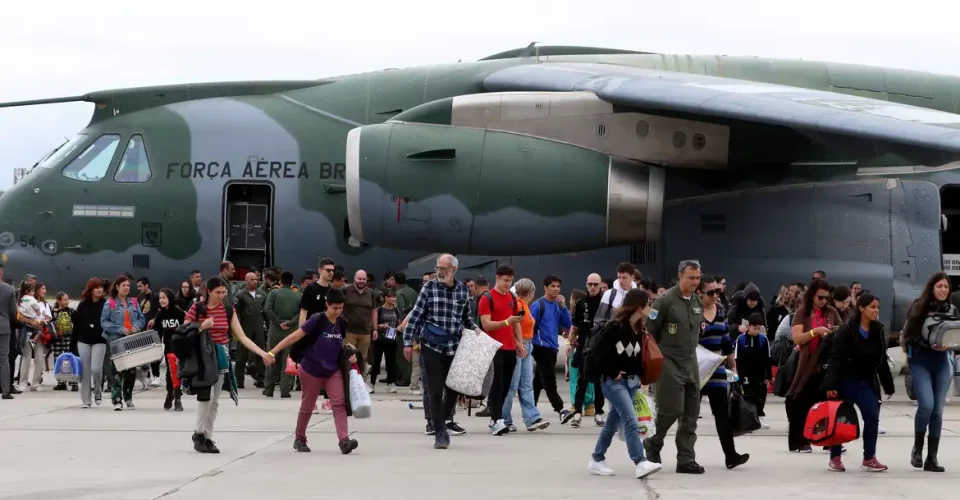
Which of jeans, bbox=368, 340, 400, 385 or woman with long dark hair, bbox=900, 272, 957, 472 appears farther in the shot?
jeans, bbox=368, 340, 400, 385

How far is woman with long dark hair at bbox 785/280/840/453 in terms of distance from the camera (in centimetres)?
1000

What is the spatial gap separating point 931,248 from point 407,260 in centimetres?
715

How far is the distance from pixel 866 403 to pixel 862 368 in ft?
0.85

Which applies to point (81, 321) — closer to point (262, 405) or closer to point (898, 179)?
point (262, 405)

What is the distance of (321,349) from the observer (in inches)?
408

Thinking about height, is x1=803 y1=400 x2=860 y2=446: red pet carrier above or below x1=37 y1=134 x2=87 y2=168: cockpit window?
below

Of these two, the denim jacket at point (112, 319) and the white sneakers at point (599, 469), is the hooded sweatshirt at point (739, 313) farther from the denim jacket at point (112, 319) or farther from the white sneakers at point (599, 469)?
the denim jacket at point (112, 319)

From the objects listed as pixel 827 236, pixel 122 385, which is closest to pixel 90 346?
pixel 122 385

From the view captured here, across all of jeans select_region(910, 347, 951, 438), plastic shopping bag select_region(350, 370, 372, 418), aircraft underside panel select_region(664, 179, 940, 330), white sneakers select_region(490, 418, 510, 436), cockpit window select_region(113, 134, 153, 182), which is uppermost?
cockpit window select_region(113, 134, 153, 182)

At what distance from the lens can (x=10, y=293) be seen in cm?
1527

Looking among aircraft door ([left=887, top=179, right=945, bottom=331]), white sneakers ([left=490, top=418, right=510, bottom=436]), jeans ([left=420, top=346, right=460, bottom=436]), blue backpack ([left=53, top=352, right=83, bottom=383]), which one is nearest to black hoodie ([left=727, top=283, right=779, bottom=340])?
white sneakers ([left=490, top=418, right=510, bottom=436])

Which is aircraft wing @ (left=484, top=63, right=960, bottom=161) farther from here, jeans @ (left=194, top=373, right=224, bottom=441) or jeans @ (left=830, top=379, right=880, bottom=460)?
jeans @ (left=194, top=373, right=224, bottom=441)

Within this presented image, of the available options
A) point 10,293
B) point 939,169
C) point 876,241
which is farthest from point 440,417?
point 939,169

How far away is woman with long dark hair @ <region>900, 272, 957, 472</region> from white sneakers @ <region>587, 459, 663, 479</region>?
81.6 inches
